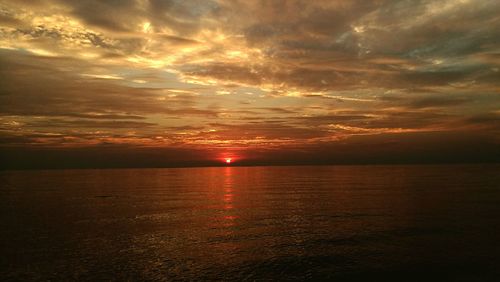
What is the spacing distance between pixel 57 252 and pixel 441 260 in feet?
121

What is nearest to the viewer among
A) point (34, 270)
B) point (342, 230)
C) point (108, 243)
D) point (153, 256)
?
point (34, 270)

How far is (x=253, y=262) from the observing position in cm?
3200

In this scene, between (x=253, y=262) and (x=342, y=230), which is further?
(x=342, y=230)

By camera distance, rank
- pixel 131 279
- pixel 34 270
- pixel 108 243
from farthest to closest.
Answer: pixel 108 243
pixel 34 270
pixel 131 279

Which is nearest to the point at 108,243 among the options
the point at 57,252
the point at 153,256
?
the point at 57,252

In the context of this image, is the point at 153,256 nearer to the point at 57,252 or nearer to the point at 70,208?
the point at 57,252

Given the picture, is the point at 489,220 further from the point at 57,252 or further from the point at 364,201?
the point at 57,252

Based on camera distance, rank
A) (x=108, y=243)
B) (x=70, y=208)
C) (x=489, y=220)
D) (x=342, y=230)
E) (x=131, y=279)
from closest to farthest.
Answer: (x=131, y=279) < (x=108, y=243) < (x=342, y=230) < (x=489, y=220) < (x=70, y=208)

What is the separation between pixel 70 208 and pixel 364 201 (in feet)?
186

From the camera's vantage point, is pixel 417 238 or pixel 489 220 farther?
pixel 489 220

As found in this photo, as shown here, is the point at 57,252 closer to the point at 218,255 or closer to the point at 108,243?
the point at 108,243

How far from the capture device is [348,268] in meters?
30.4

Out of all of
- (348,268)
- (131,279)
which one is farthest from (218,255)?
(348,268)

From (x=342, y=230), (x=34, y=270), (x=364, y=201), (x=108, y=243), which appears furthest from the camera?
(x=364, y=201)
